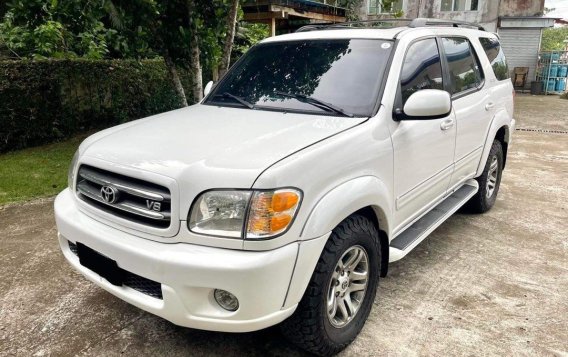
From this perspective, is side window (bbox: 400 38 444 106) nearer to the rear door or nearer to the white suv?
the white suv

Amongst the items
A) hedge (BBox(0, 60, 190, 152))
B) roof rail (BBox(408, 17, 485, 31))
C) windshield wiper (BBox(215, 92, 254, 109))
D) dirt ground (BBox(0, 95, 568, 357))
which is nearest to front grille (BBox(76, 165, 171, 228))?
dirt ground (BBox(0, 95, 568, 357))

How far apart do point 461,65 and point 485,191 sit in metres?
1.41

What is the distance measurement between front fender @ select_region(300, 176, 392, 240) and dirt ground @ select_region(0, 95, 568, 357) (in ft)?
2.32

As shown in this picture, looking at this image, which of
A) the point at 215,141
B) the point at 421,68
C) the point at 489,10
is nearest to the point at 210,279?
the point at 215,141

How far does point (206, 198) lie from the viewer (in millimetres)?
2043

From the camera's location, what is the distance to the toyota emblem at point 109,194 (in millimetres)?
2283

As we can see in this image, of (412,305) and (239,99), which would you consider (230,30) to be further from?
(412,305)

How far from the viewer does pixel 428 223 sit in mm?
3406

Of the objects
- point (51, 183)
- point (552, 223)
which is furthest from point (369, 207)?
point (51, 183)

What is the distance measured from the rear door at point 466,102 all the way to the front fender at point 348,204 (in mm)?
1347

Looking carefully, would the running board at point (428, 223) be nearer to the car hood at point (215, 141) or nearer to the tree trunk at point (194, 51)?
the car hood at point (215, 141)

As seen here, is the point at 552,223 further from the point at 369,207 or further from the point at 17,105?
the point at 17,105

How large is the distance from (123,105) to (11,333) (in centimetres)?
689

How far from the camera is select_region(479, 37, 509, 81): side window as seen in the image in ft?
14.6
